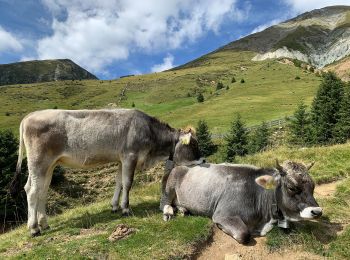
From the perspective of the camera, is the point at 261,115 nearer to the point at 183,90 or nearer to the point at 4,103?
the point at 183,90

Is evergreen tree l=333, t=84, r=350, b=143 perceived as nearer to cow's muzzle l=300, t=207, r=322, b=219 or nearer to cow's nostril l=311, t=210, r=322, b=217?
cow's muzzle l=300, t=207, r=322, b=219

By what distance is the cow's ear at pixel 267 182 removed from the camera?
1001cm

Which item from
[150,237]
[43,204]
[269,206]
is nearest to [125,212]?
[150,237]

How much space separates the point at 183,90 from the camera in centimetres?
12531

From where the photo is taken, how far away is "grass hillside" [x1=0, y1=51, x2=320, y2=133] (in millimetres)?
82312

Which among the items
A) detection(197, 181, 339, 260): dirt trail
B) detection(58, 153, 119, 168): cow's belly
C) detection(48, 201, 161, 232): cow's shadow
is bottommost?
detection(197, 181, 339, 260): dirt trail

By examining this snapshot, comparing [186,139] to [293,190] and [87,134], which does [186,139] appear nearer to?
[87,134]

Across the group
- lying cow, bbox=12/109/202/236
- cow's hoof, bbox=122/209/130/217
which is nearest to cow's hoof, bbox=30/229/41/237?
lying cow, bbox=12/109/202/236

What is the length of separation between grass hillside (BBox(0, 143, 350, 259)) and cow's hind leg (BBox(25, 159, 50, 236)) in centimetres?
41

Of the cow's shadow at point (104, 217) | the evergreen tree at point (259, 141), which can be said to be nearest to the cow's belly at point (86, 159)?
the cow's shadow at point (104, 217)

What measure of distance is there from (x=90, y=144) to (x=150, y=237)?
331 cm

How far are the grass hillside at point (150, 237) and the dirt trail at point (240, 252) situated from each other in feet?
0.57

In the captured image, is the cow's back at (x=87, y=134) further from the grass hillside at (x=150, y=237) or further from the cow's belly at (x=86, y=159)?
the grass hillside at (x=150, y=237)

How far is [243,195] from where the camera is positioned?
1056 cm
